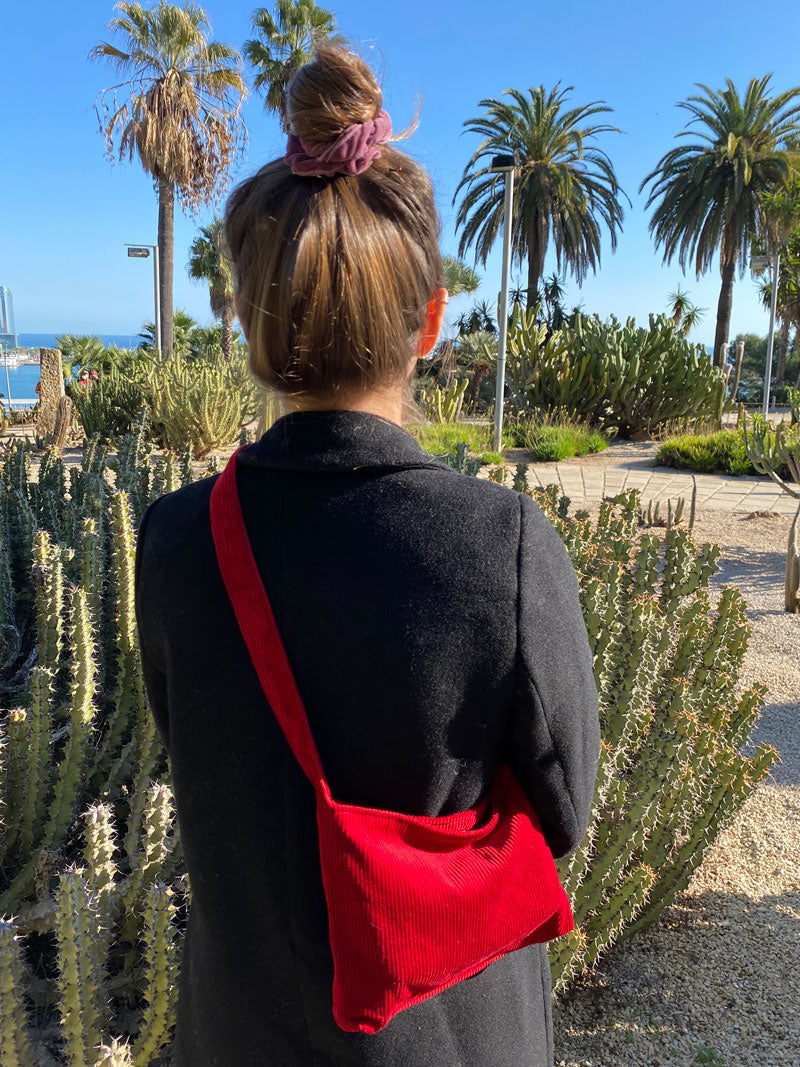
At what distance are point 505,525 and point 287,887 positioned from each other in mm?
480

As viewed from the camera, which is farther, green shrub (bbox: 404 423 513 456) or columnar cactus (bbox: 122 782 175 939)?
green shrub (bbox: 404 423 513 456)

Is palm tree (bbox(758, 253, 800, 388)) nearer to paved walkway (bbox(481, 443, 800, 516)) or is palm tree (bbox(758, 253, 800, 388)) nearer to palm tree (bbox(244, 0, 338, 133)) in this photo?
paved walkway (bbox(481, 443, 800, 516))

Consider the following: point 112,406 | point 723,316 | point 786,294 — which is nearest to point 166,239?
point 112,406

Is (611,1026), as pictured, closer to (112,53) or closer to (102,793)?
(102,793)

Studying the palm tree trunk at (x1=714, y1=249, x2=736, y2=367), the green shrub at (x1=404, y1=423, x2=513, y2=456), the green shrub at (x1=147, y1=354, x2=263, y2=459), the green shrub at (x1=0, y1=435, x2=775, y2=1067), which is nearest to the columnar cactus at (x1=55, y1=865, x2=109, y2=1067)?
the green shrub at (x1=0, y1=435, x2=775, y2=1067)

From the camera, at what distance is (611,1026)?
2316 mm

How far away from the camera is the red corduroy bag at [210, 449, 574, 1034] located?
800 millimetres

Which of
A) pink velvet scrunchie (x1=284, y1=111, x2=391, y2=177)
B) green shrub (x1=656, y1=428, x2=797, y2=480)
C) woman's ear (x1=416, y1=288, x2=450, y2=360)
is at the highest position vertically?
pink velvet scrunchie (x1=284, y1=111, x2=391, y2=177)

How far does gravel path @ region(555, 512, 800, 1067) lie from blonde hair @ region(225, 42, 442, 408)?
2.18 meters

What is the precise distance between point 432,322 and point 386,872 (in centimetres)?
65

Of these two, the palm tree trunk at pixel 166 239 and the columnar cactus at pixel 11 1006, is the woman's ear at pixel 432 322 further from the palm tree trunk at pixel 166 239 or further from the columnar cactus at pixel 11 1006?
the palm tree trunk at pixel 166 239

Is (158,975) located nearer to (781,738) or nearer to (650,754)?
(650,754)

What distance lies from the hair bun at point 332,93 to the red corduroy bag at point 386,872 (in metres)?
0.41

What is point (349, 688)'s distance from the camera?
0.81 m
